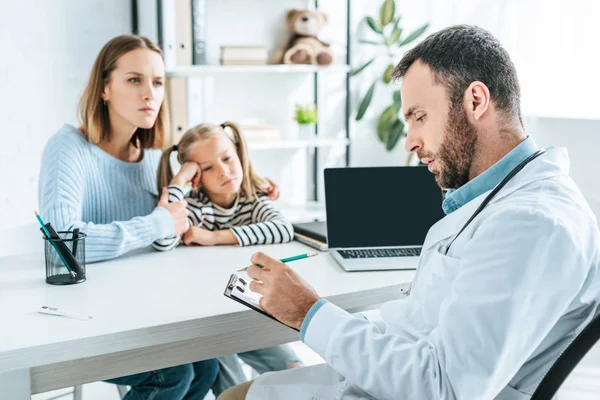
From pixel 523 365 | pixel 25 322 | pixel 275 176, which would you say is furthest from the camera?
pixel 275 176

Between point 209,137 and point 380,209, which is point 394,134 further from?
point 380,209

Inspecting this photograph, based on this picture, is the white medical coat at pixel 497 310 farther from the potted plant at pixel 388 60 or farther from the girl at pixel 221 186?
the potted plant at pixel 388 60

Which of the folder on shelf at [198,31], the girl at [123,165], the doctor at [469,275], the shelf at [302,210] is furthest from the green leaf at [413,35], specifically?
the doctor at [469,275]

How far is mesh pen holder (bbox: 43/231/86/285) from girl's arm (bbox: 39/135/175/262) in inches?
6.2

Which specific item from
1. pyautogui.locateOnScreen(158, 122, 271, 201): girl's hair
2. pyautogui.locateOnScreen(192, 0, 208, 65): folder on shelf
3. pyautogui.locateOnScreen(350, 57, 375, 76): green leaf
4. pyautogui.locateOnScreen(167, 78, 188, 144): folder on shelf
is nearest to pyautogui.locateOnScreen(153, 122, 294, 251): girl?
pyautogui.locateOnScreen(158, 122, 271, 201): girl's hair

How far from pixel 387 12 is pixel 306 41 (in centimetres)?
53

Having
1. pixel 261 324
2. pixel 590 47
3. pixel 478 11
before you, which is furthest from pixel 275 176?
pixel 261 324

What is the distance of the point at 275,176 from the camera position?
3840 mm

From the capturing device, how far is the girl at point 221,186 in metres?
1.90

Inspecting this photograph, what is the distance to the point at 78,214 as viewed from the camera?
5.79 ft

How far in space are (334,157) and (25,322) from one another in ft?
9.72

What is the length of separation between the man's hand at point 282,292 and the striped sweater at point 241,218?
0.66m

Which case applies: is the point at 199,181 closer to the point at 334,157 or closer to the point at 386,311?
the point at 386,311

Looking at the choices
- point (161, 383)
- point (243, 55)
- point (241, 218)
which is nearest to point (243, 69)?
point (243, 55)
